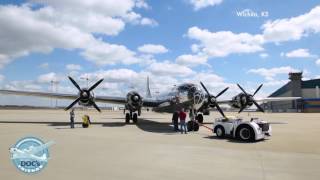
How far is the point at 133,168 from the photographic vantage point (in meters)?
9.18

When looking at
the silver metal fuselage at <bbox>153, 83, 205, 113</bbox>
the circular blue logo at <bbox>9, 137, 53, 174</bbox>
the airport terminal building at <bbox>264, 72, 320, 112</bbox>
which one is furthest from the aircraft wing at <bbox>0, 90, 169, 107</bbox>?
the airport terminal building at <bbox>264, 72, 320, 112</bbox>

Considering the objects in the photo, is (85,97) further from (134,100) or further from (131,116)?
(131,116)

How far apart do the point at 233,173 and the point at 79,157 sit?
16.9ft

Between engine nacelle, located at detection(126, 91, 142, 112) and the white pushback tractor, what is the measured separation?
1116 cm

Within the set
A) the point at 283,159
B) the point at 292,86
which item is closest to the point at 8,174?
the point at 283,159

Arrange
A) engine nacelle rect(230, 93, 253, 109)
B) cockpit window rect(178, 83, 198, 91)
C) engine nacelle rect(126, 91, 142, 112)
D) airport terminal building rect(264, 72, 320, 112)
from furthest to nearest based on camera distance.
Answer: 1. airport terminal building rect(264, 72, 320, 112)
2. engine nacelle rect(230, 93, 253, 109)
3. engine nacelle rect(126, 91, 142, 112)
4. cockpit window rect(178, 83, 198, 91)

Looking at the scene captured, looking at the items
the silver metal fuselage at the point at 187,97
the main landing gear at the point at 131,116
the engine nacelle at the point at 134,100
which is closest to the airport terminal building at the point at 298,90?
the main landing gear at the point at 131,116

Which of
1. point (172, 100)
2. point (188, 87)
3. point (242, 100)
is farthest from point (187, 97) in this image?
point (242, 100)

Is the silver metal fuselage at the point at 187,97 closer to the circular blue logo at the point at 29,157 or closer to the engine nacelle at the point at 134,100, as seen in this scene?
the engine nacelle at the point at 134,100

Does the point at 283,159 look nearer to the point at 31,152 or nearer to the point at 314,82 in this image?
the point at 31,152

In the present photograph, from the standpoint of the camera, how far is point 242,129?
54.6 feet

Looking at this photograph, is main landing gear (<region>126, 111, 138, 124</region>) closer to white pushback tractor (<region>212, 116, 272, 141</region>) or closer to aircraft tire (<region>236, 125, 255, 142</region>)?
white pushback tractor (<region>212, 116, 272, 141</region>)

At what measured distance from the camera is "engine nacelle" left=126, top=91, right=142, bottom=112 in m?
28.3

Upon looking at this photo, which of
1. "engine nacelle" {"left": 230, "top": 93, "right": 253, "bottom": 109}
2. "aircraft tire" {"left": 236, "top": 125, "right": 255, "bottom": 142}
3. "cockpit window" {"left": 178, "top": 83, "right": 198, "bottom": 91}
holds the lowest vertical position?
"aircraft tire" {"left": 236, "top": 125, "right": 255, "bottom": 142}
